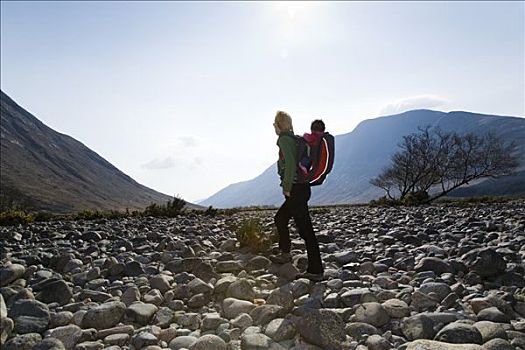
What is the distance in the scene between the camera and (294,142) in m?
5.14

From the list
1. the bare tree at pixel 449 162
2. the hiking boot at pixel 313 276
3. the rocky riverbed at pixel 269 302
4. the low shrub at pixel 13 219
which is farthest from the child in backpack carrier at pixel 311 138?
the bare tree at pixel 449 162

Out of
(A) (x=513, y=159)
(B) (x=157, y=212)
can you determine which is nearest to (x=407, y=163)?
(A) (x=513, y=159)

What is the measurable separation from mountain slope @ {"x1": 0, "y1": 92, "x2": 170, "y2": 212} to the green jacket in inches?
3575

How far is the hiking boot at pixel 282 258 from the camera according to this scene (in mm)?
5977

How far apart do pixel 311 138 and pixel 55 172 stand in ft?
461

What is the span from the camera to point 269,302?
13.5 feet

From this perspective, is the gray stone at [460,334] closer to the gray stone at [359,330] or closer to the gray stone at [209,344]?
the gray stone at [359,330]

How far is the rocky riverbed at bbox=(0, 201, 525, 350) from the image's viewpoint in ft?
10.7

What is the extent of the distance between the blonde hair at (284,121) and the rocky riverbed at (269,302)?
6.53 ft

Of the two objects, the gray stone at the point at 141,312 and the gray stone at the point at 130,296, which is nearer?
the gray stone at the point at 141,312

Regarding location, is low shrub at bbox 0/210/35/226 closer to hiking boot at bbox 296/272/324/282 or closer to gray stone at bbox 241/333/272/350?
hiking boot at bbox 296/272/324/282

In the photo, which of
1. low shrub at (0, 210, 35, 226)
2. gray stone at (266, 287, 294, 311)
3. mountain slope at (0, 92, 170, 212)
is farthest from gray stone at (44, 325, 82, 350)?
mountain slope at (0, 92, 170, 212)

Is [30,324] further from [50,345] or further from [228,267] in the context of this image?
[228,267]

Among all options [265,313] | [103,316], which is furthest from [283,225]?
[103,316]
